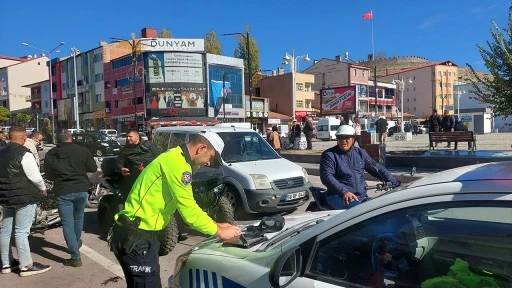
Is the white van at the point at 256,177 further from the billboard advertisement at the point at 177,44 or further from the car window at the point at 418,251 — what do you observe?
the billboard advertisement at the point at 177,44

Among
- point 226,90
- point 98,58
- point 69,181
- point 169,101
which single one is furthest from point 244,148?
point 98,58

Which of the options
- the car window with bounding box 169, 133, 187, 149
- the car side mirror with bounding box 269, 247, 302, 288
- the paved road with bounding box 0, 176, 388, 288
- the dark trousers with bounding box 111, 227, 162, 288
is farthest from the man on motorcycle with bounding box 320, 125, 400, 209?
the car window with bounding box 169, 133, 187, 149

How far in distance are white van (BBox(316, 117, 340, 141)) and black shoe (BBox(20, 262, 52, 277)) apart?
37198 mm

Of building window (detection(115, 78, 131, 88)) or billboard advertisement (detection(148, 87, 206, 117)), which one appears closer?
billboard advertisement (detection(148, 87, 206, 117))

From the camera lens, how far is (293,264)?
210 cm

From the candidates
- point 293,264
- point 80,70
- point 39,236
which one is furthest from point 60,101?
point 293,264

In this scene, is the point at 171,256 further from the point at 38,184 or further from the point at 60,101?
the point at 60,101

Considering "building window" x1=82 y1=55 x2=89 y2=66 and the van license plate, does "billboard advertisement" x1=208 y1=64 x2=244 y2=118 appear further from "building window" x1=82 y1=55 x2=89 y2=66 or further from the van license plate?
the van license plate

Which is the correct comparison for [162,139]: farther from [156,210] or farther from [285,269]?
[285,269]

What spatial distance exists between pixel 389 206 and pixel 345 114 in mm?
36913

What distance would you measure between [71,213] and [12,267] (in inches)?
38.0

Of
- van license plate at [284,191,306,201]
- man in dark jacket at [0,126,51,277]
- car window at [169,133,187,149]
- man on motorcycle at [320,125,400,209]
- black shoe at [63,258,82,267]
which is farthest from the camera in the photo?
car window at [169,133,187,149]

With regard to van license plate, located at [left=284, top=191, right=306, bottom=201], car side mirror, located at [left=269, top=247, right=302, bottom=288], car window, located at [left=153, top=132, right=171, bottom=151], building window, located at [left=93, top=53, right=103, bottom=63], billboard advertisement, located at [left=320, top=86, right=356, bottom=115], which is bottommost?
van license plate, located at [left=284, top=191, right=306, bottom=201]

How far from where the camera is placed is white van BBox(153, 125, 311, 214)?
693cm
